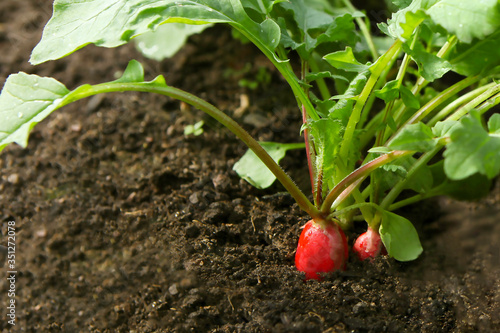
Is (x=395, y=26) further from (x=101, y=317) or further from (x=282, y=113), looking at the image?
(x=101, y=317)

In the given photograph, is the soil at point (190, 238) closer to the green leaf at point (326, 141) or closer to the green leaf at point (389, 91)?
the green leaf at point (326, 141)

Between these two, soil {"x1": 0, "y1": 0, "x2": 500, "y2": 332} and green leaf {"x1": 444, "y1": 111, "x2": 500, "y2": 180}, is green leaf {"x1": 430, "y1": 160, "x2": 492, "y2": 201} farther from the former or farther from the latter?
green leaf {"x1": 444, "y1": 111, "x2": 500, "y2": 180}

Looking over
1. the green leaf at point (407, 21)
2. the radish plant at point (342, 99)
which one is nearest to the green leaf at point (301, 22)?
the radish plant at point (342, 99)

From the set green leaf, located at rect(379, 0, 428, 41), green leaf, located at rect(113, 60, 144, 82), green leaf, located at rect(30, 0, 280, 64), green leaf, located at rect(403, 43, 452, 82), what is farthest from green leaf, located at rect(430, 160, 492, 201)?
green leaf, located at rect(113, 60, 144, 82)

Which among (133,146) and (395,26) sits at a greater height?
(395,26)

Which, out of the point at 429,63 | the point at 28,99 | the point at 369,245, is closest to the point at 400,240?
the point at 369,245

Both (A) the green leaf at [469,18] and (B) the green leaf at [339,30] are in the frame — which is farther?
(B) the green leaf at [339,30]

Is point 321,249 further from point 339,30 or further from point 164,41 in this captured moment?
point 164,41

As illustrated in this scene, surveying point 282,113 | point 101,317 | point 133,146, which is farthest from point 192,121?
point 101,317
